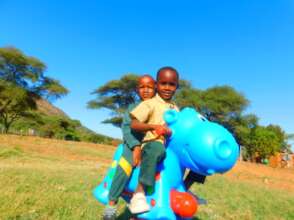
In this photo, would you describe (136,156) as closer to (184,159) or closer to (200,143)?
(184,159)

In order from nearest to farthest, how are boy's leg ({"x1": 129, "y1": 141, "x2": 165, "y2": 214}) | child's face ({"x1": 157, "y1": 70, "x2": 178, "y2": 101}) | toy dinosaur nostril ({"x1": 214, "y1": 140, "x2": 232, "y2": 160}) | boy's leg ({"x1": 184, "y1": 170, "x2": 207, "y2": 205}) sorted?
1. toy dinosaur nostril ({"x1": 214, "y1": 140, "x2": 232, "y2": 160})
2. boy's leg ({"x1": 129, "y1": 141, "x2": 165, "y2": 214})
3. child's face ({"x1": 157, "y1": 70, "x2": 178, "y2": 101})
4. boy's leg ({"x1": 184, "y1": 170, "x2": 207, "y2": 205})

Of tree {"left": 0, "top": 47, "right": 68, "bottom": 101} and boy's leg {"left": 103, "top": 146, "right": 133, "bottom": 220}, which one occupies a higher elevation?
tree {"left": 0, "top": 47, "right": 68, "bottom": 101}

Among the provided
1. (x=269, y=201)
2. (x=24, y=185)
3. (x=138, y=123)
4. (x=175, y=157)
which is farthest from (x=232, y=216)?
(x=24, y=185)

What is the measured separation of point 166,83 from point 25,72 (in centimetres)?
2759

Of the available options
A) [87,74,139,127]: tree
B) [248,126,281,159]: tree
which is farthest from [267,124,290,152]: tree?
[87,74,139,127]: tree

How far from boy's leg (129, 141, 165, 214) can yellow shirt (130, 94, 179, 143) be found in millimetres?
94

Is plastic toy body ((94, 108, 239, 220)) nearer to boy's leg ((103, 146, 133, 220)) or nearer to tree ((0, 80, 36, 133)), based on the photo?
boy's leg ((103, 146, 133, 220))

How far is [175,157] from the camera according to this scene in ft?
8.23

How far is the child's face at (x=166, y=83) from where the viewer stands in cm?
259

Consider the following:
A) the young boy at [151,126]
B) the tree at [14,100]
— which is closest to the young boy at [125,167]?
the young boy at [151,126]

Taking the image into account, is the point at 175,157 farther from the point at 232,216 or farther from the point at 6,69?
the point at 6,69

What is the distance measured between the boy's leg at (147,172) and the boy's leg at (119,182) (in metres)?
0.19

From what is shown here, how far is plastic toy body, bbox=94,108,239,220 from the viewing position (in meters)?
2.25

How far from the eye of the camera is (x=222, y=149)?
2254mm
